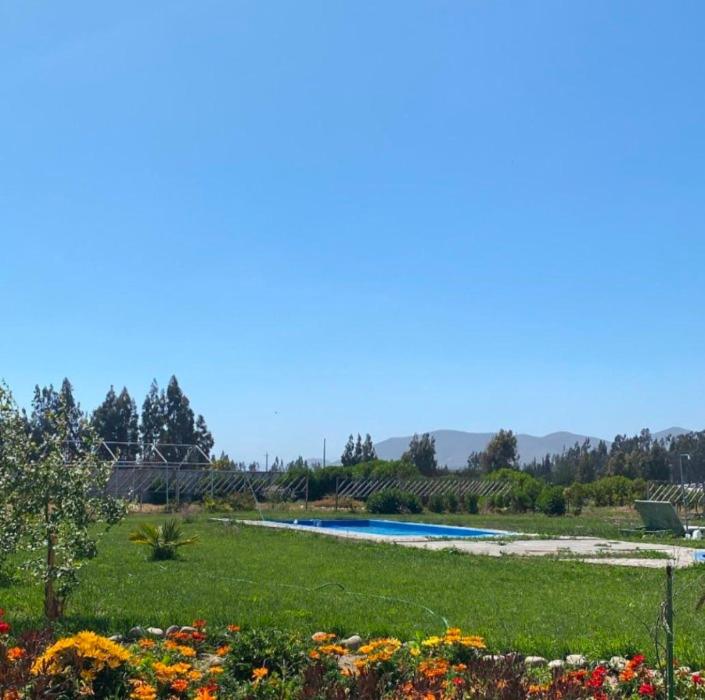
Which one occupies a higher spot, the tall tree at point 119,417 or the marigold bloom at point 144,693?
the tall tree at point 119,417

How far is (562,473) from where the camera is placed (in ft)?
183

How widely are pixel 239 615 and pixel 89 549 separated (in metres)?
1.45

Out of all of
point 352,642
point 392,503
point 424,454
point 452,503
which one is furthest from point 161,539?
point 424,454

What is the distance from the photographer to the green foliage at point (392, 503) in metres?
32.5

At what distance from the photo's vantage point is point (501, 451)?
5966 cm

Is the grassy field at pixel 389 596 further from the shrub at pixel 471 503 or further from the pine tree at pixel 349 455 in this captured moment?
the pine tree at pixel 349 455

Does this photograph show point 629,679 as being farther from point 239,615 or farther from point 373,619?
point 239,615

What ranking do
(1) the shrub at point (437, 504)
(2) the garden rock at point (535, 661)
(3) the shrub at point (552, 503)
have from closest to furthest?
1. (2) the garden rock at point (535, 661)
2. (3) the shrub at point (552, 503)
3. (1) the shrub at point (437, 504)

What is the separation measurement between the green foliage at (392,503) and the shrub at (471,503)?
6.11 ft

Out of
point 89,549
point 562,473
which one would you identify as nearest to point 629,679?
point 89,549

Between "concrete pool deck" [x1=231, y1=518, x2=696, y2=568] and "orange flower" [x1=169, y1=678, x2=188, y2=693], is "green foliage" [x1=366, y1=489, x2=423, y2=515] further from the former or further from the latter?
"orange flower" [x1=169, y1=678, x2=188, y2=693]

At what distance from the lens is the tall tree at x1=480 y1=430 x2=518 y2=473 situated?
196 ft

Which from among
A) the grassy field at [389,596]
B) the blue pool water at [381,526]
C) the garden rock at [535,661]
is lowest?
the blue pool water at [381,526]

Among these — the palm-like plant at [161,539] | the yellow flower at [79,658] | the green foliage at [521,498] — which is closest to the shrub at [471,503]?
the green foliage at [521,498]
